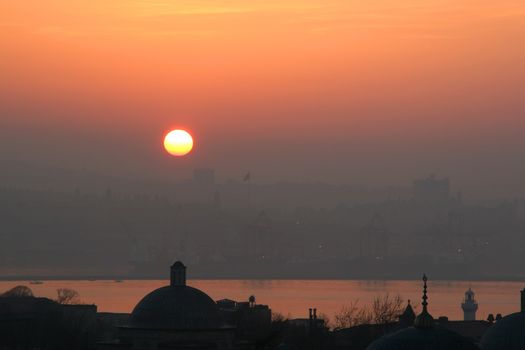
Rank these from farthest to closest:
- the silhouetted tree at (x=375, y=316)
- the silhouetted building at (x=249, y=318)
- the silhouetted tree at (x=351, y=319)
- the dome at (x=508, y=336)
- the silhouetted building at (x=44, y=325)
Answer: the silhouetted tree at (x=351, y=319), the silhouetted tree at (x=375, y=316), the silhouetted building at (x=44, y=325), the silhouetted building at (x=249, y=318), the dome at (x=508, y=336)

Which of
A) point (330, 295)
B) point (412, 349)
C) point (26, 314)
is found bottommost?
point (412, 349)

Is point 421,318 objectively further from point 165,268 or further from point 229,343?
point 165,268

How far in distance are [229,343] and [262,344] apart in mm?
1843

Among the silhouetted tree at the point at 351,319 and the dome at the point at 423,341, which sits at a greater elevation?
the silhouetted tree at the point at 351,319

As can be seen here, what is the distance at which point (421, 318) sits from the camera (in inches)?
1171

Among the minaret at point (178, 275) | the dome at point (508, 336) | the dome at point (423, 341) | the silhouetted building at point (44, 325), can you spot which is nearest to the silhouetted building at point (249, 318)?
the silhouetted building at point (44, 325)

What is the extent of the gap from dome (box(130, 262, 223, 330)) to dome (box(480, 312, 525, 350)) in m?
4.80

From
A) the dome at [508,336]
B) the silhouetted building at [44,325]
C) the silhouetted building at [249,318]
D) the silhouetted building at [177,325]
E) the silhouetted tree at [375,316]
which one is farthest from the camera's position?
the silhouetted tree at [375,316]

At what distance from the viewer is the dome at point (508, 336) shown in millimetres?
33125

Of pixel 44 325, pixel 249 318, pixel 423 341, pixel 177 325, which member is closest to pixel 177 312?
pixel 177 325

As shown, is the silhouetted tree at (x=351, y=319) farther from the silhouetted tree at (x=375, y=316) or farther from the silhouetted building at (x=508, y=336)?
the silhouetted building at (x=508, y=336)

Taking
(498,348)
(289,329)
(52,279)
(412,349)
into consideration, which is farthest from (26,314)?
(52,279)

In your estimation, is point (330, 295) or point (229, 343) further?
point (330, 295)

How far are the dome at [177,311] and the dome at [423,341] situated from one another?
248 inches
